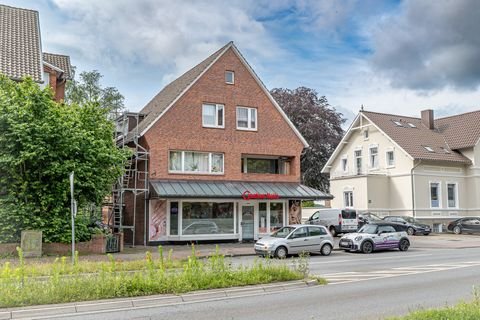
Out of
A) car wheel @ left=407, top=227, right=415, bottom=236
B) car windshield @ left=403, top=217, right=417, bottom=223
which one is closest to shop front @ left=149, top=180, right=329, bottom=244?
car wheel @ left=407, top=227, right=415, bottom=236

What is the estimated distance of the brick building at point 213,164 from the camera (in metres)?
26.5

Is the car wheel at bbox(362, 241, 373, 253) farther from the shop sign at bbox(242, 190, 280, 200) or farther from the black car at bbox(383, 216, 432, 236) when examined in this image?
the black car at bbox(383, 216, 432, 236)

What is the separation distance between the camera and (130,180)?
28.5m

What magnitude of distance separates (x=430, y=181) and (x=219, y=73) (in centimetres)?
2222

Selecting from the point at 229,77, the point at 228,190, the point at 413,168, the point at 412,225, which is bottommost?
the point at 412,225

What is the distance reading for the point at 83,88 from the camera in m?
50.1

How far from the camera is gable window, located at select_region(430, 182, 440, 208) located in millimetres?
40812

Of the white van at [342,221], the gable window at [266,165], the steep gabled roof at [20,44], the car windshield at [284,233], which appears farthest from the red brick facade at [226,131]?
the car windshield at [284,233]

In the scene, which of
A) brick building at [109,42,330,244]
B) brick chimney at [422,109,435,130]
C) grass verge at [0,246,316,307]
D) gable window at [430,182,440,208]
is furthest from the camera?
brick chimney at [422,109,435,130]

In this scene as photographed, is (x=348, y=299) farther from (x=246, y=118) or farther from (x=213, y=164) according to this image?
(x=246, y=118)

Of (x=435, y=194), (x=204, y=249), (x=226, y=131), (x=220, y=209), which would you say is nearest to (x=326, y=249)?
(x=204, y=249)

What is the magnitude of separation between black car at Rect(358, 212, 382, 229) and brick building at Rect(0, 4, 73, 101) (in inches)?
911

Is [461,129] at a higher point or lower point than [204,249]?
higher

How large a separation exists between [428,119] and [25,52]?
3631cm
